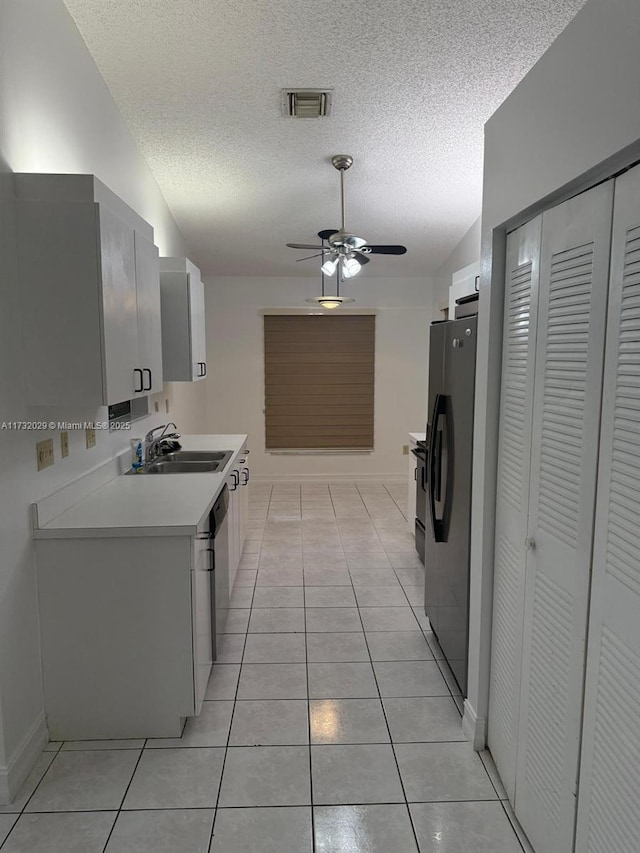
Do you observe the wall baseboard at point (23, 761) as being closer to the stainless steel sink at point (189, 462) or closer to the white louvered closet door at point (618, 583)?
the stainless steel sink at point (189, 462)

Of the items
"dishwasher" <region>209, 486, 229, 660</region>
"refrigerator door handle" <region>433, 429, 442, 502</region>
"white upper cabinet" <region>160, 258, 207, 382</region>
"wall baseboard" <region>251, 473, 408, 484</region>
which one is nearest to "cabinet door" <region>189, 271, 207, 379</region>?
"white upper cabinet" <region>160, 258, 207, 382</region>

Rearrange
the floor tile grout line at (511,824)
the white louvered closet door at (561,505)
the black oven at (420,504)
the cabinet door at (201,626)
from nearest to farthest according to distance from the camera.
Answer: the white louvered closet door at (561,505) → the floor tile grout line at (511,824) → the cabinet door at (201,626) → the black oven at (420,504)

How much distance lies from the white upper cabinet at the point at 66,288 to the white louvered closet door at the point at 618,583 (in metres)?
1.67

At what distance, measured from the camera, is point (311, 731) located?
7.59 ft

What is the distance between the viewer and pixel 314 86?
294cm

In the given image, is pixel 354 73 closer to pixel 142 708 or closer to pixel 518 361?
pixel 518 361

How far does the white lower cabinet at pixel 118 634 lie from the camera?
7.24 feet

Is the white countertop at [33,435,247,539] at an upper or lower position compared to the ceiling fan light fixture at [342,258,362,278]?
lower

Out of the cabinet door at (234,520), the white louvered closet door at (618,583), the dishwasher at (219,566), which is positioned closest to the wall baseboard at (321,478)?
the cabinet door at (234,520)

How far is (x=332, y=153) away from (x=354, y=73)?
2.99 feet

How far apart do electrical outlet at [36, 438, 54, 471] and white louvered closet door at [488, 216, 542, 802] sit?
174cm

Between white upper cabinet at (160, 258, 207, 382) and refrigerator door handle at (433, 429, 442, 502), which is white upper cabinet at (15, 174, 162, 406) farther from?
white upper cabinet at (160, 258, 207, 382)

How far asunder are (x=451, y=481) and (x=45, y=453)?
5.62ft

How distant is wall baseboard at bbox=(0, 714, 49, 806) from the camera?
6.31ft
